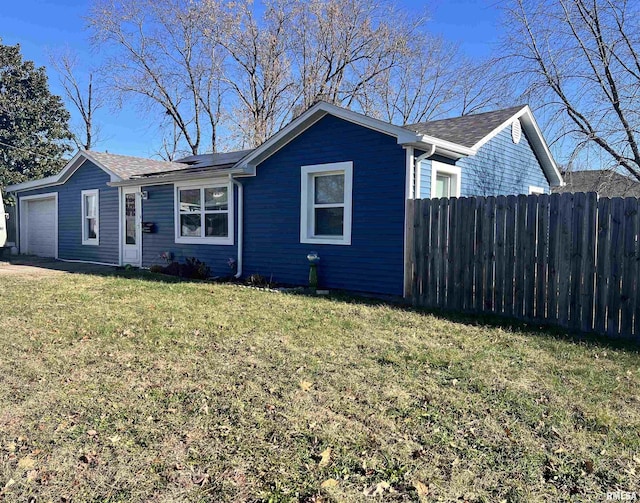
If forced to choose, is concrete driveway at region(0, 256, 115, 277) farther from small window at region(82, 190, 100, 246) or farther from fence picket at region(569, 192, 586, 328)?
fence picket at region(569, 192, 586, 328)

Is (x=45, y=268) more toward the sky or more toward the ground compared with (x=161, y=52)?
more toward the ground

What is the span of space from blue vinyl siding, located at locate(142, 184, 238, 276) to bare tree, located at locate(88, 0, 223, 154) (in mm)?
17220

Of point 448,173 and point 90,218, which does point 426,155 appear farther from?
point 90,218

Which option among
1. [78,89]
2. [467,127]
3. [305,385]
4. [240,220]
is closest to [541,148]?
[467,127]

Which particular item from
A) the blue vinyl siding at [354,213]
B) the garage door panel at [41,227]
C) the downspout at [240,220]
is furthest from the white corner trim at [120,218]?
the blue vinyl siding at [354,213]

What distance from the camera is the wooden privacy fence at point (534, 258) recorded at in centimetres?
542

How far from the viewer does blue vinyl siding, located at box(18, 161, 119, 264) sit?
13.8 meters

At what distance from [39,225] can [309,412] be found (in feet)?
57.1

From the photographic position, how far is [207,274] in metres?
10.9

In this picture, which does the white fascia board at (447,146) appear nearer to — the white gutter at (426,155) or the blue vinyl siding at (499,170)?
the white gutter at (426,155)

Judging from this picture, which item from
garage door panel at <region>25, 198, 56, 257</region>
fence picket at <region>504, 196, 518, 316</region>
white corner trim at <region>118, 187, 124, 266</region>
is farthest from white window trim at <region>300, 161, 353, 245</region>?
garage door panel at <region>25, 198, 56, 257</region>

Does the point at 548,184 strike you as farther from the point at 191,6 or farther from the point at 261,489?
the point at 191,6

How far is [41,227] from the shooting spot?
1689 centimetres

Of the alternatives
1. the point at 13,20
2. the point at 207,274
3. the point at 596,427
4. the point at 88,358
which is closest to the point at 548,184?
the point at 207,274
